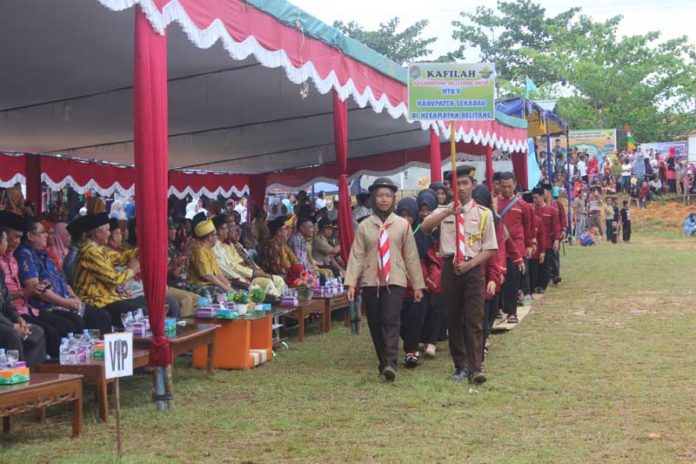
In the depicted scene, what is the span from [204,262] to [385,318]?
128 inches

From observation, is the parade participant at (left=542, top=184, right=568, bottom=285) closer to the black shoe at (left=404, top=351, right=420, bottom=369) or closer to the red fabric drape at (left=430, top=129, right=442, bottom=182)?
the red fabric drape at (left=430, top=129, right=442, bottom=182)

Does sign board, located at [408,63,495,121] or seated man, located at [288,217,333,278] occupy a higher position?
sign board, located at [408,63,495,121]

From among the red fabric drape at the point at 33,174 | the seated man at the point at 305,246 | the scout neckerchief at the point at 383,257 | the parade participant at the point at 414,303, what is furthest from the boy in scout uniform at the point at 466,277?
the red fabric drape at the point at 33,174

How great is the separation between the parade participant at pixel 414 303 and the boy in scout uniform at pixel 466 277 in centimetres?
62

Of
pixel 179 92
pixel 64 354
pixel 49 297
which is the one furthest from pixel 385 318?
pixel 179 92

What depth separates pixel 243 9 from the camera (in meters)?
6.80

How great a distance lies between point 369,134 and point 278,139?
183cm

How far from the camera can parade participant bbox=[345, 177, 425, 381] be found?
23.1 ft

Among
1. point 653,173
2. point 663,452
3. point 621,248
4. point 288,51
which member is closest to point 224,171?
point 621,248

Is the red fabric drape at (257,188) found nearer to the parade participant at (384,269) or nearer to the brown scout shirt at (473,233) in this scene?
the parade participant at (384,269)

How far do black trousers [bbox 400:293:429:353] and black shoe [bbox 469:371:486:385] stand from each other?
104 cm

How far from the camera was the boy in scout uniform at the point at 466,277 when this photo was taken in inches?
268

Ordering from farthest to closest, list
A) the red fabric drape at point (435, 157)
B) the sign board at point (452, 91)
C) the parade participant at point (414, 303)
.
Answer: the red fabric drape at point (435, 157)
the parade participant at point (414, 303)
the sign board at point (452, 91)

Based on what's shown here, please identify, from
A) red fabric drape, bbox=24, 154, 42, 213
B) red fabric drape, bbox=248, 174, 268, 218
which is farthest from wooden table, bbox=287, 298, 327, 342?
red fabric drape, bbox=248, 174, 268, 218
